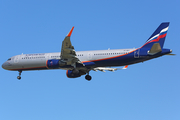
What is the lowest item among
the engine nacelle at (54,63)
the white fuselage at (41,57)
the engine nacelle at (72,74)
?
the engine nacelle at (72,74)

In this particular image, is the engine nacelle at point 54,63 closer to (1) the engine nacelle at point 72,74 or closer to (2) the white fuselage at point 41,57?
(2) the white fuselage at point 41,57

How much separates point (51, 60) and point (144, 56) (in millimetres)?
12720

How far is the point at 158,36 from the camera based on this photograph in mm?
39125

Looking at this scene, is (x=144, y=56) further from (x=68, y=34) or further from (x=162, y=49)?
(x=68, y=34)

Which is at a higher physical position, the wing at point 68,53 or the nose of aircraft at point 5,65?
the nose of aircraft at point 5,65

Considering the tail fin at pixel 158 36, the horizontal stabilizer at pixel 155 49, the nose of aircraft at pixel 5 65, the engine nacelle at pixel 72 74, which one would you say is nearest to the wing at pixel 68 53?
the engine nacelle at pixel 72 74

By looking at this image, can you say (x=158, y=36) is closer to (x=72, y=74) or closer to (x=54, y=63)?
(x=72, y=74)

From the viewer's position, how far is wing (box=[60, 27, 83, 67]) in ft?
119

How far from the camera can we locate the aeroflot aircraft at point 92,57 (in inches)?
1492

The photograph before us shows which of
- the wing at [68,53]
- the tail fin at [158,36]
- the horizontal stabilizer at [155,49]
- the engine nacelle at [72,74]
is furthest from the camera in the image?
the engine nacelle at [72,74]

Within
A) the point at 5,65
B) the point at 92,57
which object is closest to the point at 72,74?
the point at 92,57

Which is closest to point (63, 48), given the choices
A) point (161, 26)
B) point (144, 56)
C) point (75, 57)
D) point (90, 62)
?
point (75, 57)

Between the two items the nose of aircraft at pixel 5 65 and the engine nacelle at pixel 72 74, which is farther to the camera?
the nose of aircraft at pixel 5 65

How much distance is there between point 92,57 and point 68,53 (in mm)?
3976
